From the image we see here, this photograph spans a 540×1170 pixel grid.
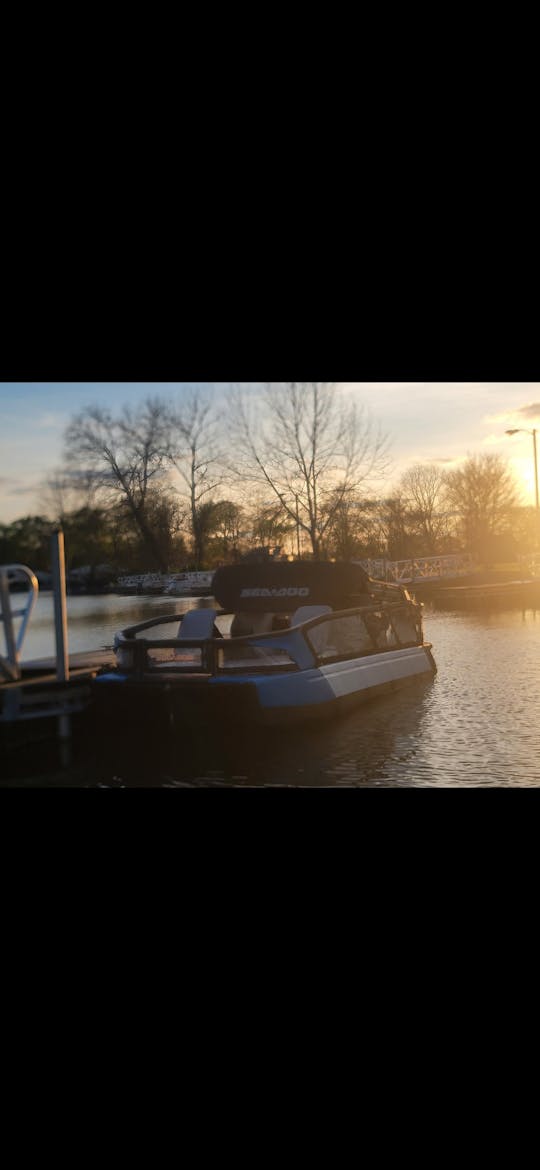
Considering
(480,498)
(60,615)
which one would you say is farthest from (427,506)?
(60,615)

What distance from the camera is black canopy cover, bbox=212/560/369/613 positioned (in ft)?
20.7

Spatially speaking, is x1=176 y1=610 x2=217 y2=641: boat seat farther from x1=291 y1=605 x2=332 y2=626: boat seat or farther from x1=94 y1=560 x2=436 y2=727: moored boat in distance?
x1=291 y1=605 x2=332 y2=626: boat seat

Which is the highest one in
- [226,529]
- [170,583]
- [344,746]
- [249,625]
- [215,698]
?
[226,529]

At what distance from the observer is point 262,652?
618 centimetres

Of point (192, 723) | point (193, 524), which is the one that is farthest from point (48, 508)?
point (192, 723)

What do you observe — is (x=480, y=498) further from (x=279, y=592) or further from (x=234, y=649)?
(x=234, y=649)

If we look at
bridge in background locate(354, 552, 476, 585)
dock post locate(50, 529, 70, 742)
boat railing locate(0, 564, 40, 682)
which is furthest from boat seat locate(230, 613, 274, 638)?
boat railing locate(0, 564, 40, 682)

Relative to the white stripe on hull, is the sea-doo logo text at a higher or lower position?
higher

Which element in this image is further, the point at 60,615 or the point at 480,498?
the point at 480,498

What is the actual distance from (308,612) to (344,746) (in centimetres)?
90

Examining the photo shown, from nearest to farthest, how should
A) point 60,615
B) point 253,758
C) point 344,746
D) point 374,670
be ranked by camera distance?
point 60,615 → point 253,758 → point 344,746 → point 374,670

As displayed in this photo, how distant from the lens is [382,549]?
248 inches

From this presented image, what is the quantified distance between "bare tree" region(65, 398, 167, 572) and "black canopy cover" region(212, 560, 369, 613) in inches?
21.6
